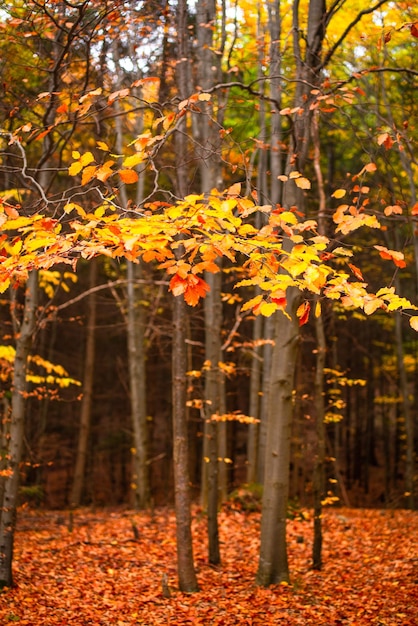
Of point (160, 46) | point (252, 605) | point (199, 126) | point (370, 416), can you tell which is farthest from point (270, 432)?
point (370, 416)

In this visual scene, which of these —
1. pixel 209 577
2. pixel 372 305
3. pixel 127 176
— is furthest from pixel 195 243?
pixel 209 577

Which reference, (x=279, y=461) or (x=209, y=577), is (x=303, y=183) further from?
(x=209, y=577)

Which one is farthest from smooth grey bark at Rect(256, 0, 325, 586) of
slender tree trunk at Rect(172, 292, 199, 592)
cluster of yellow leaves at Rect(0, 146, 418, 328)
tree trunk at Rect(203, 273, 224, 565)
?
cluster of yellow leaves at Rect(0, 146, 418, 328)

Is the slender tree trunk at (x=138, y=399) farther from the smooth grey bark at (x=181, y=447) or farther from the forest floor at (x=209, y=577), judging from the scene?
the smooth grey bark at (x=181, y=447)

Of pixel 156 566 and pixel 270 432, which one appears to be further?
pixel 156 566

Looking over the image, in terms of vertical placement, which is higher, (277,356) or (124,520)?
(277,356)

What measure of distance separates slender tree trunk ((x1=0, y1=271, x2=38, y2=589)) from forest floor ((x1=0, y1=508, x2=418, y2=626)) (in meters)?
0.43

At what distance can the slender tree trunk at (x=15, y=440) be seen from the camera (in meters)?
7.17

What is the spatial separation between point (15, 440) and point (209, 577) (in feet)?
10.6

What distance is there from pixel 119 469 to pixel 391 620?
24.5m

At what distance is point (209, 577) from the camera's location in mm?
7965

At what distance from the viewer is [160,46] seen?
8039 mm

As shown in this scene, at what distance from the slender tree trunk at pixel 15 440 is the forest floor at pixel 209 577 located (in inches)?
17.0

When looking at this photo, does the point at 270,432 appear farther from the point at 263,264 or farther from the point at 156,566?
the point at 263,264
